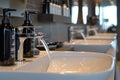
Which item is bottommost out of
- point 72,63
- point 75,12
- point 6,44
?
point 72,63

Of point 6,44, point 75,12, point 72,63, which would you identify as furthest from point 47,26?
point 75,12

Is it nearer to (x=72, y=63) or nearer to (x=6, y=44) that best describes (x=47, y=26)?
(x=72, y=63)

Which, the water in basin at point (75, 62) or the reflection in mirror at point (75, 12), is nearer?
the water in basin at point (75, 62)

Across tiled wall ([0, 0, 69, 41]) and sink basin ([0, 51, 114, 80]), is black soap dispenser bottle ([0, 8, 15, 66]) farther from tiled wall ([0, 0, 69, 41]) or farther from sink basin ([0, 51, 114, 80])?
tiled wall ([0, 0, 69, 41])

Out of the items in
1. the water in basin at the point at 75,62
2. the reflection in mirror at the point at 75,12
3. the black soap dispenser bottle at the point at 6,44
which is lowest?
the water in basin at the point at 75,62

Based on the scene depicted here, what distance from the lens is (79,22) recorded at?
17.4ft

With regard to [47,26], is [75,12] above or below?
above

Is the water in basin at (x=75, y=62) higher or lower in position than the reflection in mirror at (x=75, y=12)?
lower

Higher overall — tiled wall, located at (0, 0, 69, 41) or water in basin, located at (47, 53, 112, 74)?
tiled wall, located at (0, 0, 69, 41)

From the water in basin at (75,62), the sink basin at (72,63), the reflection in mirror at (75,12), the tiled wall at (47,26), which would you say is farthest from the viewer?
the reflection in mirror at (75,12)

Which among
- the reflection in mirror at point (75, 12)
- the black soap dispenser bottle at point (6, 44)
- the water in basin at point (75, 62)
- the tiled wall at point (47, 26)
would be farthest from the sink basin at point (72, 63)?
the reflection in mirror at point (75, 12)

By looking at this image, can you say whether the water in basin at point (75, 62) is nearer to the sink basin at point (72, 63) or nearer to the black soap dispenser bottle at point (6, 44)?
the sink basin at point (72, 63)

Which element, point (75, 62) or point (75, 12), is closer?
point (75, 62)

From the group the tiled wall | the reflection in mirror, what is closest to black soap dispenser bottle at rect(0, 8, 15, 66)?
the tiled wall
